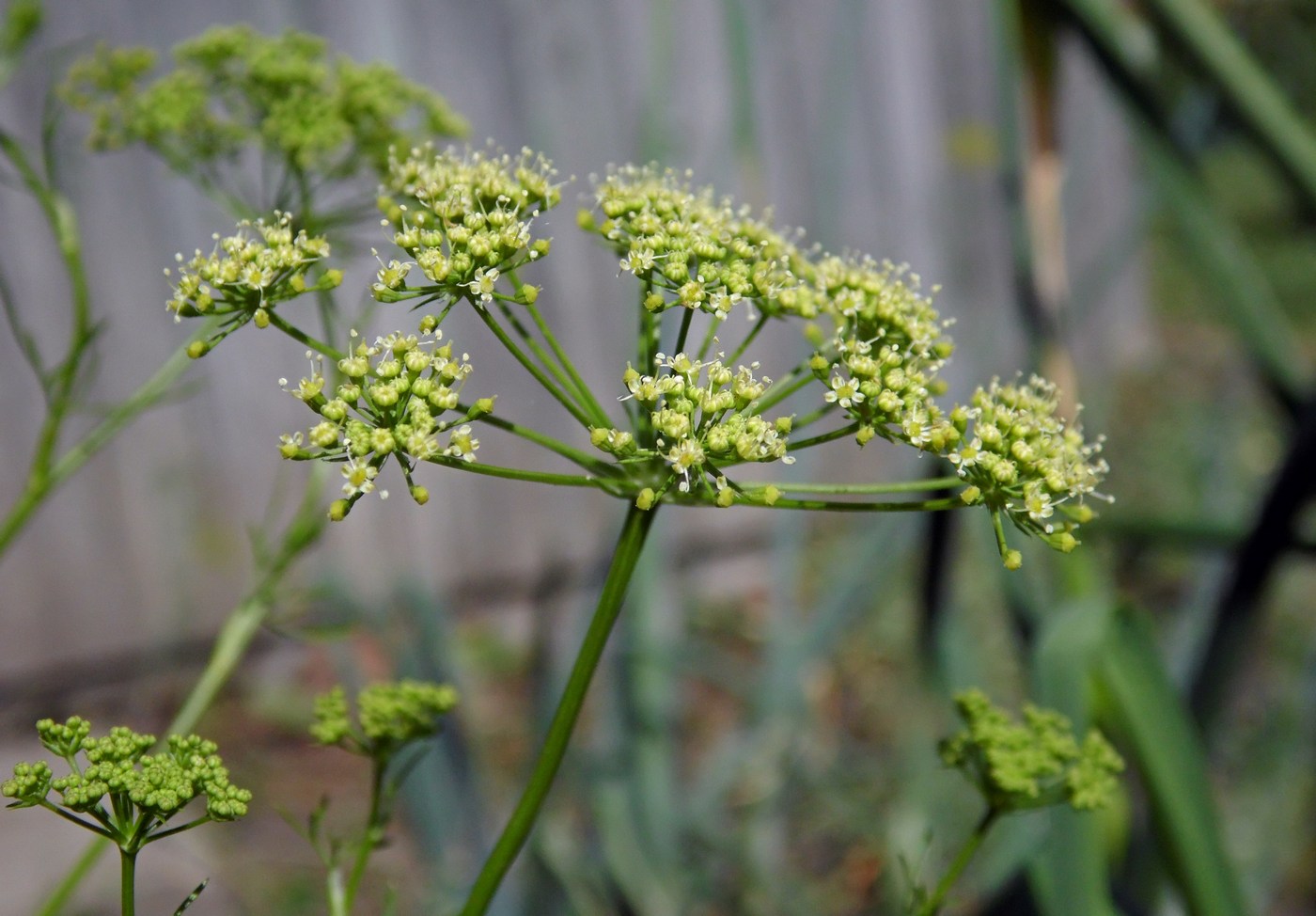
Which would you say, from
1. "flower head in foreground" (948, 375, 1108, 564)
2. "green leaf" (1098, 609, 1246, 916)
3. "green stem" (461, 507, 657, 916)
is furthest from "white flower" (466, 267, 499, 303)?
"green leaf" (1098, 609, 1246, 916)

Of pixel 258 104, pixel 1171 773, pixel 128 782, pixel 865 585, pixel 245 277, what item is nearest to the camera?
pixel 128 782

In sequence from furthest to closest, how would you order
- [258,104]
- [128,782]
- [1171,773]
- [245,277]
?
[258,104] < [1171,773] < [245,277] < [128,782]

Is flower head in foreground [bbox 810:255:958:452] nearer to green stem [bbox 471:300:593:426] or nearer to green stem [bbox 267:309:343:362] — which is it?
green stem [bbox 471:300:593:426]

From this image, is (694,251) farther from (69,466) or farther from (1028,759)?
(69,466)

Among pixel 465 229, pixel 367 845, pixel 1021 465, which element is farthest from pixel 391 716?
pixel 1021 465

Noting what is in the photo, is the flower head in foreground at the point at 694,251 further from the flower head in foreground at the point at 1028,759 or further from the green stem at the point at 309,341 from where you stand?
the flower head in foreground at the point at 1028,759

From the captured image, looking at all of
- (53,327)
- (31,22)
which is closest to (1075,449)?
(31,22)

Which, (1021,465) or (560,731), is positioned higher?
(1021,465)

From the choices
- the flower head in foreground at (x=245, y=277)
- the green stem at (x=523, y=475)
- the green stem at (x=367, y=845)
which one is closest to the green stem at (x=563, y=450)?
the green stem at (x=523, y=475)
